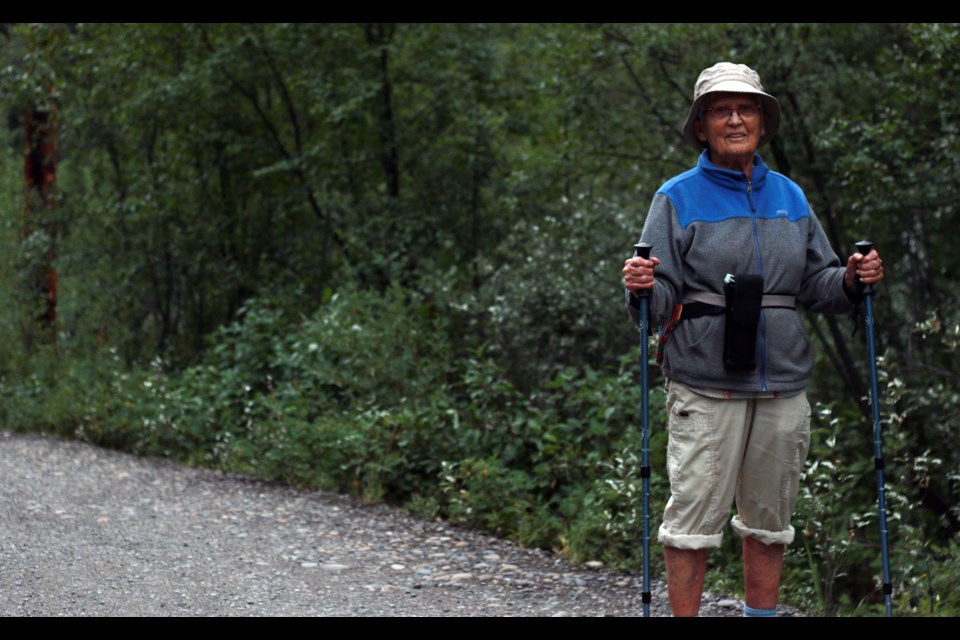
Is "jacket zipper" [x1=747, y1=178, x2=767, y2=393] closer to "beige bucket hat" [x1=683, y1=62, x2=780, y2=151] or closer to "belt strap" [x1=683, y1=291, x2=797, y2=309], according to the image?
"belt strap" [x1=683, y1=291, x2=797, y2=309]

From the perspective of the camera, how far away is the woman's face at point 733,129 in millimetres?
3949

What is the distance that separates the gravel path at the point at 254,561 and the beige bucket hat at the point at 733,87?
7.53 ft

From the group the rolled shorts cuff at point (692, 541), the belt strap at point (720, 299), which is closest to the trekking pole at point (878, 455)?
the belt strap at point (720, 299)

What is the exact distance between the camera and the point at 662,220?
3902 millimetres

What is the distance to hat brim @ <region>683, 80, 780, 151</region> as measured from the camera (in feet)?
12.8

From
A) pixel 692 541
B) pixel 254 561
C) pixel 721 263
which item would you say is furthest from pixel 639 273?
pixel 254 561

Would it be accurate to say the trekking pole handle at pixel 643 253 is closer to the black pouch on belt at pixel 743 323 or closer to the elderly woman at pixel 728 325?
the elderly woman at pixel 728 325

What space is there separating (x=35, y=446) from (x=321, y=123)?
444cm

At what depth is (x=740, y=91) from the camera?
153 inches

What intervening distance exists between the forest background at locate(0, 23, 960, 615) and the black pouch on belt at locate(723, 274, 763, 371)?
2.03m

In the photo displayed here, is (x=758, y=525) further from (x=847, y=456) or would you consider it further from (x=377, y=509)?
(x=847, y=456)

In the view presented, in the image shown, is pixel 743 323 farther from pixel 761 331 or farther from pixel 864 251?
pixel 864 251

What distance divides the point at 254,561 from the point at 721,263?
316 centimetres
